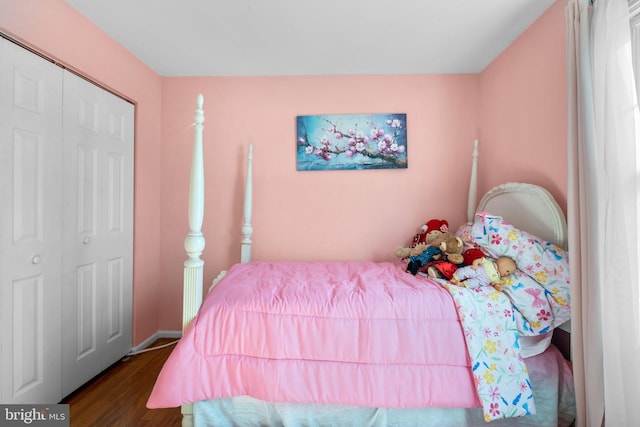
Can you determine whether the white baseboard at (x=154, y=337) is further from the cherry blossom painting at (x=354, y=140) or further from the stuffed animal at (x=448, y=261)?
the stuffed animal at (x=448, y=261)

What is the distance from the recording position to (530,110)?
1851 millimetres

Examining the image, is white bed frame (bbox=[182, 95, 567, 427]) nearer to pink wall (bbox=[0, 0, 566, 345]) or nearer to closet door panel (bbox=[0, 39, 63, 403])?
pink wall (bbox=[0, 0, 566, 345])

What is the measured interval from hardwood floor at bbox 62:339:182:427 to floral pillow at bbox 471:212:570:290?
6.71 ft

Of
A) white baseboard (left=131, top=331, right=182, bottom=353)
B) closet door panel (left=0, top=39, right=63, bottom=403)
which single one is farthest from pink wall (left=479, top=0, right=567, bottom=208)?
white baseboard (left=131, top=331, right=182, bottom=353)

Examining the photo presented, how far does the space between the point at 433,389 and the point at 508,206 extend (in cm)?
137

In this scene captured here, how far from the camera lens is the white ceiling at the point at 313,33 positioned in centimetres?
165

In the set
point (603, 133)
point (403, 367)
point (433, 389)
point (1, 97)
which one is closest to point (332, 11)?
point (603, 133)

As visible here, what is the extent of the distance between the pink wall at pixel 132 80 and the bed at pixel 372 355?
107 cm

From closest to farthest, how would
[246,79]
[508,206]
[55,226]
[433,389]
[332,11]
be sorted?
[433,389]
[55,226]
[332,11]
[508,206]
[246,79]

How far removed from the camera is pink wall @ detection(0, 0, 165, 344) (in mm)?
1450

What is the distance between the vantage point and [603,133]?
1131mm

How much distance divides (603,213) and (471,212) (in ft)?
3.99

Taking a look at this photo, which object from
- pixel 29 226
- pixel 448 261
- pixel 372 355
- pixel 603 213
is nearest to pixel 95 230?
pixel 29 226

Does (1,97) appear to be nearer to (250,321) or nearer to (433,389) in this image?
(250,321)
